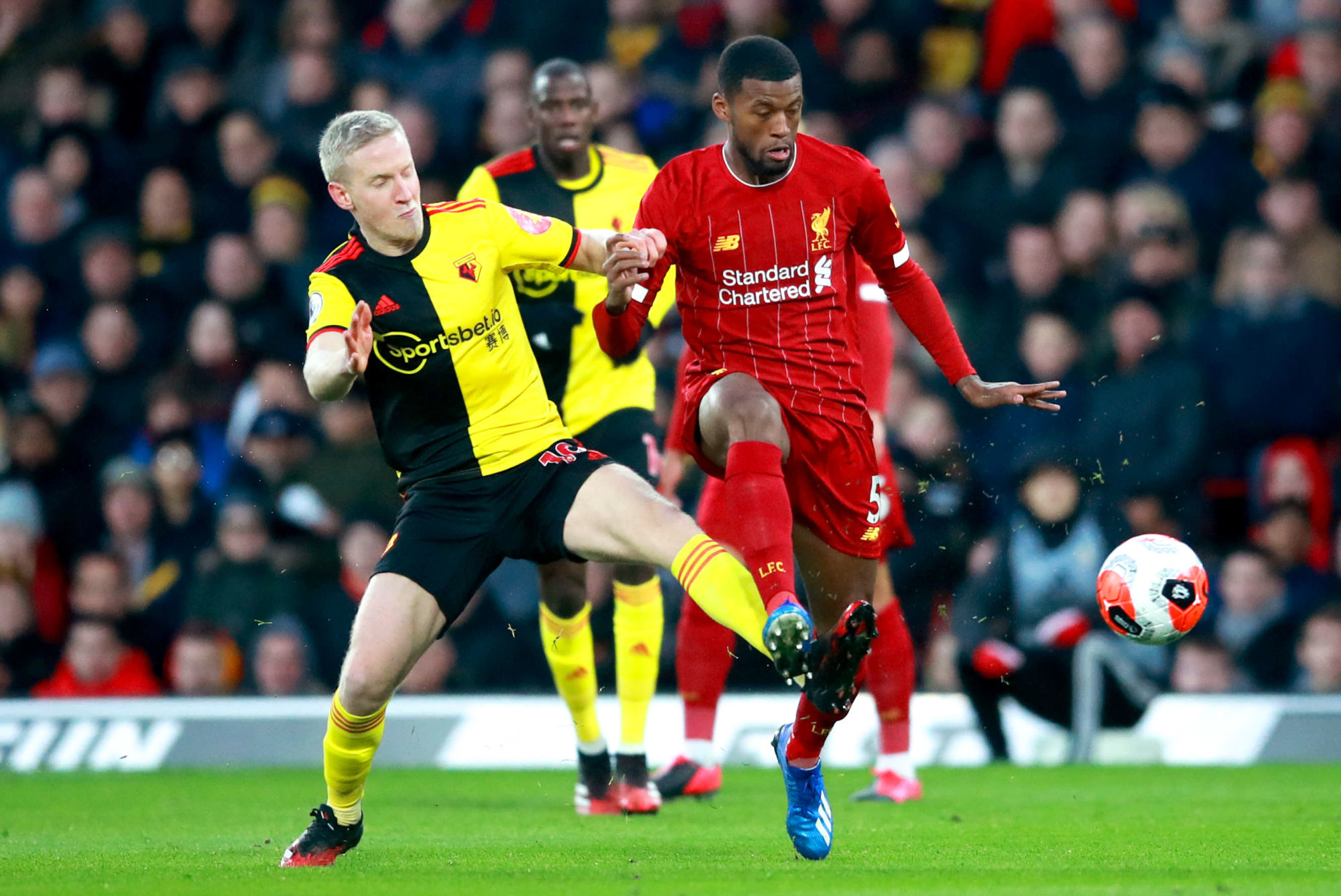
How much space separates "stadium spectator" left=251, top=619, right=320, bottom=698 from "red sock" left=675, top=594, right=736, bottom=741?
9.58 ft

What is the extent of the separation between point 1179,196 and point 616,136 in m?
3.15

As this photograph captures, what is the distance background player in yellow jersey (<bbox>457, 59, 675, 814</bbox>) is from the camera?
668 cm

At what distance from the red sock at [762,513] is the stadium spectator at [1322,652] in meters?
Answer: 4.34

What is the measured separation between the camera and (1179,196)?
951 centimetres

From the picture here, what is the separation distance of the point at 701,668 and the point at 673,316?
340 centimetres

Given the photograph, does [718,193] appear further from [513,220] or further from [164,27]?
[164,27]

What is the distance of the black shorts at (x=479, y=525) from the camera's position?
16.4 feet

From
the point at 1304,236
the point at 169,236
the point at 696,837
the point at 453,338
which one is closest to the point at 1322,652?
the point at 1304,236

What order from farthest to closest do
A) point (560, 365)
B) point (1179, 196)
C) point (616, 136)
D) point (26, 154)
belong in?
point (26, 154) → point (616, 136) → point (1179, 196) → point (560, 365)

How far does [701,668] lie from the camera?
22.5 ft

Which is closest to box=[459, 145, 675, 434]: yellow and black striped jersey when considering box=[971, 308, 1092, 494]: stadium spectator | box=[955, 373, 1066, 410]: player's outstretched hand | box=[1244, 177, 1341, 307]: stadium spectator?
box=[955, 373, 1066, 410]: player's outstretched hand

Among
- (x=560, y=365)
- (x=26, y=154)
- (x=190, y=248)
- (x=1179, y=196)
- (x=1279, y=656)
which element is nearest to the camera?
(x=560, y=365)

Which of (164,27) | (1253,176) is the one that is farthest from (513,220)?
(164,27)

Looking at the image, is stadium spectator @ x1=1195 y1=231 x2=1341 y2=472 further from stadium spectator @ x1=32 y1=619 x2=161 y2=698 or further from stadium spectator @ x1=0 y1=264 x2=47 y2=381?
stadium spectator @ x1=0 y1=264 x2=47 y2=381
